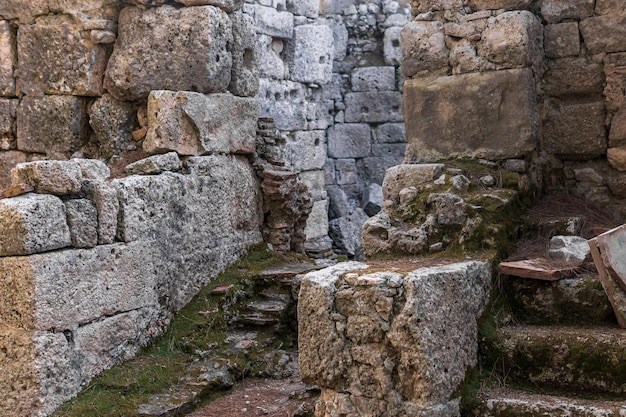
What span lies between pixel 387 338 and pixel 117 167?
306 centimetres

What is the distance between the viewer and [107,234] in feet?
18.6

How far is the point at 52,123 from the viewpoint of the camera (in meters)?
7.05

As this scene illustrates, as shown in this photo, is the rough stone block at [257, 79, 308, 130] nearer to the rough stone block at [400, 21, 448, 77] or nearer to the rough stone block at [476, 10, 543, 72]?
the rough stone block at [400, 21, 448, 77]

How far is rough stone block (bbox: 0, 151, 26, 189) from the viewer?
7.22 metres

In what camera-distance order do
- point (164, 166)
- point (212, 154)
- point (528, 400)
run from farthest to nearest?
1. point (212, 154)
2. point (164, 166)
3. point (528, 400)

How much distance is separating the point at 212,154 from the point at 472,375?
3161 millimetres

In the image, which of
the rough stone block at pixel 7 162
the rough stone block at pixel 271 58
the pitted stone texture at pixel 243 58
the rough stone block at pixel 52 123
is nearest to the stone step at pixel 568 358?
the pitted stone texture at pixel 243 58

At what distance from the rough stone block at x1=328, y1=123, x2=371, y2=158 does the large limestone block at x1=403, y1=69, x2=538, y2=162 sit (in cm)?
689

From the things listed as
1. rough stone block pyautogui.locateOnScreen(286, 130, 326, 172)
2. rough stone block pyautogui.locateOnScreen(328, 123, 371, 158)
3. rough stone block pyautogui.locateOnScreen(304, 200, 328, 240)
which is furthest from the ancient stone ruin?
rough stone block pyautogui.locateOnScreen(328, 123, 371, 158)

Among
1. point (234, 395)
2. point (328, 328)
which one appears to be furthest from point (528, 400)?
point (234, 395)

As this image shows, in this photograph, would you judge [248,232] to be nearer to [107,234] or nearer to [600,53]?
[107,234]

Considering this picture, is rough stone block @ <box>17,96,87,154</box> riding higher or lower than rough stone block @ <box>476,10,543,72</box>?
lower

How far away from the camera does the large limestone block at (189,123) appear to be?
6621mm

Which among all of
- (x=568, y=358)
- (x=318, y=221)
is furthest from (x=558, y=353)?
(x=318, y=221)
